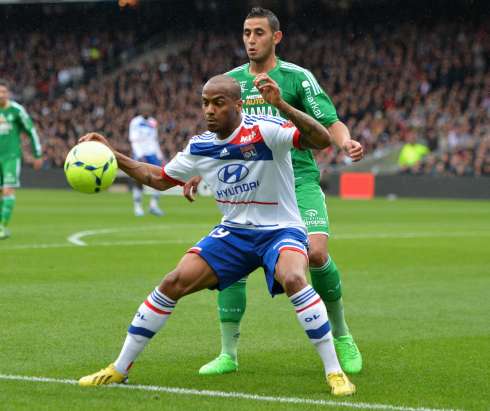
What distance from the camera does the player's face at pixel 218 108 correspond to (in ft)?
21.2

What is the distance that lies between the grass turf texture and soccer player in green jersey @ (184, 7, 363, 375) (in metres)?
0.27

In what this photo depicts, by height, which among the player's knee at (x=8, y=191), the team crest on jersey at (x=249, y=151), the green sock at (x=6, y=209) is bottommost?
the green sock at (x=6, y=209)

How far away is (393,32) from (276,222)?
37.0 metres

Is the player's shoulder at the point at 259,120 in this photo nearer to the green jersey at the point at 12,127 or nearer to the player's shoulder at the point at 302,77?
the player's shoulder at the point at 302,77

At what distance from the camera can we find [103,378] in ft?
21.1

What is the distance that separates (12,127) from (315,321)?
12350mm

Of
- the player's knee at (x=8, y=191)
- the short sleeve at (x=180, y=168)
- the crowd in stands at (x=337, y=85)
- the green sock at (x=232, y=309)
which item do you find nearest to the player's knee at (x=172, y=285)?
the short sleeve at (x=180, y=168)

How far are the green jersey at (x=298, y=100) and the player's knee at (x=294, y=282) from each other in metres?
1.59

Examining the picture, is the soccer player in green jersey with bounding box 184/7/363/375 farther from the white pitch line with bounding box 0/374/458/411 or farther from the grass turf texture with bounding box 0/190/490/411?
the white pitch line with bounding box 0/374/458/411

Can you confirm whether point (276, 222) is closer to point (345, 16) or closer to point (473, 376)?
point (473, 376)

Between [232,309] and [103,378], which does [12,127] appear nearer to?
[232,309]

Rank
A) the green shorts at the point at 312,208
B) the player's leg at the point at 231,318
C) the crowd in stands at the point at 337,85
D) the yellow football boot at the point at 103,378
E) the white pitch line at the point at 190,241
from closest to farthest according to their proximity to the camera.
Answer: the yellow football boot at the point at 103,378
the player's leg at the point at 231,318
the green shorts at the point at 312,208
the white pitch line at the point at 190,241
the crowd in stands at the point at 337,85

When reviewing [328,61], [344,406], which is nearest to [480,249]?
[344,406]

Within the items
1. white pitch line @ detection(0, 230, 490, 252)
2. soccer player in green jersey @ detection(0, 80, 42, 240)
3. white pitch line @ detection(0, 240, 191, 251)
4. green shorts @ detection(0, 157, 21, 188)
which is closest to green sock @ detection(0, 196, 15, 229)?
soccer player in green jersey @ detection(0, 80, 42, 240)
